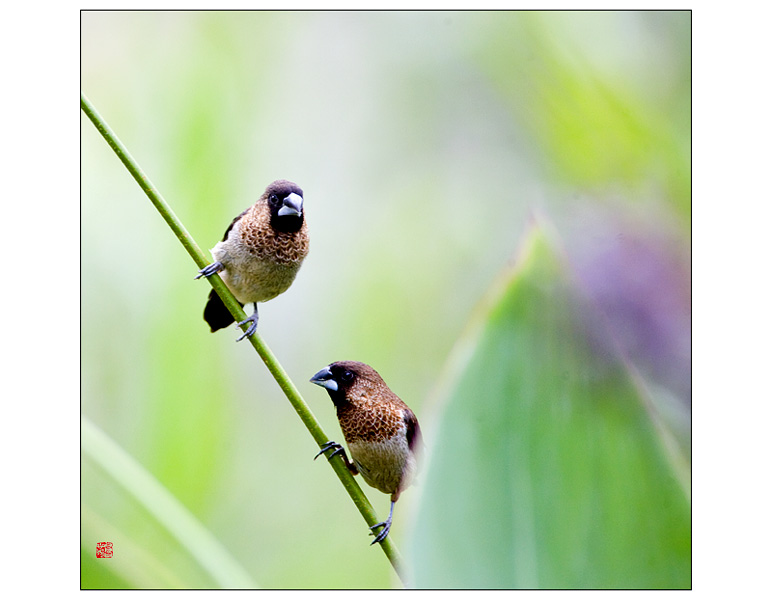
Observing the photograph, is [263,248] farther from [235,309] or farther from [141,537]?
[141,537]

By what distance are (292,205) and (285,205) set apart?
0.02 meters

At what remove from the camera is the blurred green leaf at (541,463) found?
28.4 inches

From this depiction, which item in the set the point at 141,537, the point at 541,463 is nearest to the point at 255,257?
the point at 141,537

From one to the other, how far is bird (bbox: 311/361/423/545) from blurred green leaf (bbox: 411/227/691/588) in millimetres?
700

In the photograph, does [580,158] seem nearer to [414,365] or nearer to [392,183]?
[392,183]

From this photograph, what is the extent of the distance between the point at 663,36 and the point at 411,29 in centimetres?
59

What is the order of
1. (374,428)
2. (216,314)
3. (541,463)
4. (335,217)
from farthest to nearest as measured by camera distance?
(335,217), (216,314), (374,428), (541,463)

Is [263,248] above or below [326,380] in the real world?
above

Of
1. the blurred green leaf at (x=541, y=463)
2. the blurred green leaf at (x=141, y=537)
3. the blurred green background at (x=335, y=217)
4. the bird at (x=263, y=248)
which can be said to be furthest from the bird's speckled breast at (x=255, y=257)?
the blurred green leaf at (x=541, y=463)

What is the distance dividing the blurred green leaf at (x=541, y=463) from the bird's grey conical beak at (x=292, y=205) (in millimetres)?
825

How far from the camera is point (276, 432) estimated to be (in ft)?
6.09

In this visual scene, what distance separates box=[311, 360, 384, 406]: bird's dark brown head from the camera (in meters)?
1.50

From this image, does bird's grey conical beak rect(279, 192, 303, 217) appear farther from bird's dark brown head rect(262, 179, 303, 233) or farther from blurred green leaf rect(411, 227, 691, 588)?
blurred green leaf rect(411, 227, 691, 588)

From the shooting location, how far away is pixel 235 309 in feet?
4.33
